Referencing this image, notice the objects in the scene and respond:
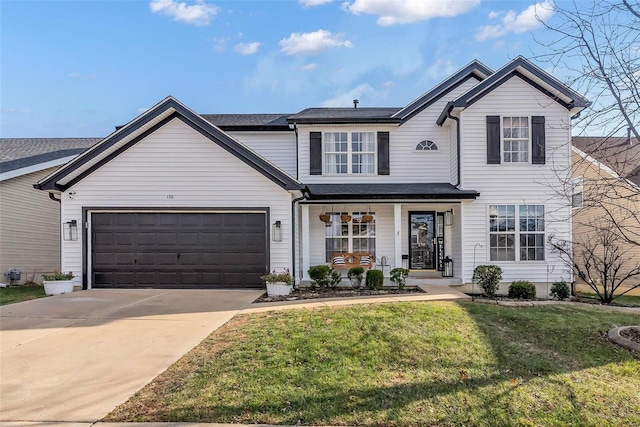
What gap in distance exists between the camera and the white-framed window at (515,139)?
13945mm

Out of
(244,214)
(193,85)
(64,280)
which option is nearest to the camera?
(64,280)

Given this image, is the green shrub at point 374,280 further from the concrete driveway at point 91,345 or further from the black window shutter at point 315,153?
the black window shutter at point 315,153

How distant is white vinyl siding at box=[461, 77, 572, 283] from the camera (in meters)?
13.8

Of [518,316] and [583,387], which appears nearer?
→ [583,387]

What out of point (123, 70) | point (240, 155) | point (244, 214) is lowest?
point (244, 214)

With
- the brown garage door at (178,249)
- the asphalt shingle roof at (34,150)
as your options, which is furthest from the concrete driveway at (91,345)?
the asphalt shingle roof at (34,150)

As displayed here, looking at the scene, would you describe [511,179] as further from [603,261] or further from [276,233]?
[276,233]

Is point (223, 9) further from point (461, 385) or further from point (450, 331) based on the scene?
point (461, 385)

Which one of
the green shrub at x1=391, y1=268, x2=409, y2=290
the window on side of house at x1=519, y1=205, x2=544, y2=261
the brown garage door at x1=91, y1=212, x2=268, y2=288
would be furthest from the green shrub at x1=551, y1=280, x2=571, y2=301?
the brown garage door at x1=91, y1=212, x2=268, y2=288

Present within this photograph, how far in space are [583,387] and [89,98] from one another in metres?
18.9

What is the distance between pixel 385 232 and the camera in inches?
600

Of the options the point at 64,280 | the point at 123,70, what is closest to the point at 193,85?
the point at 123,70

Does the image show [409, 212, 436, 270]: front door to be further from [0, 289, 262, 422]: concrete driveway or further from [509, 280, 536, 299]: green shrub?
[0, 289, 262, 422]: concrete driveway

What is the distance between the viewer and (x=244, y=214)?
1286 centimetres
